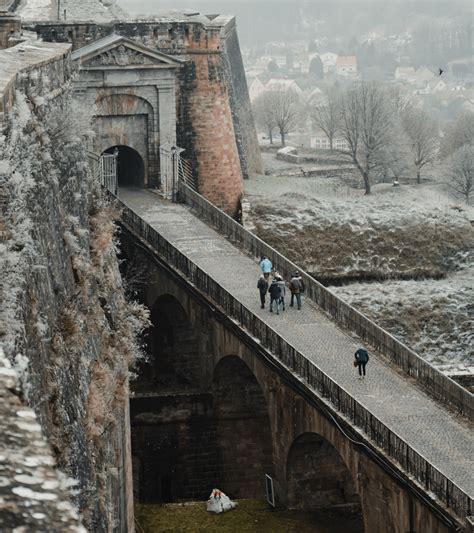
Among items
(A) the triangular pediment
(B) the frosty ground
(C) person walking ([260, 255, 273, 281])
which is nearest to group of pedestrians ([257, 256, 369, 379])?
(C) person walking ([260, 255, 273, 281])

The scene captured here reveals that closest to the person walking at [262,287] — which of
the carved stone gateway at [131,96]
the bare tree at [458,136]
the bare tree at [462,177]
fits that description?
the carved stone gateway at [131,96]

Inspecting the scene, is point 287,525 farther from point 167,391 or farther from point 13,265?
point 13,265

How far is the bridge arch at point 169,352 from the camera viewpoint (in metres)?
39.0

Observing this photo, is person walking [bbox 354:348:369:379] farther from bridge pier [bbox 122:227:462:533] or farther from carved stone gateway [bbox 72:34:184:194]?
carved stone gateway [bbox 72:34:184:194]

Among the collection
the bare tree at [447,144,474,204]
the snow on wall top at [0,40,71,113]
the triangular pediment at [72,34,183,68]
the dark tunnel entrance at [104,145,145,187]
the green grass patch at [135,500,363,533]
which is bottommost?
the green grass patch at [135,500,363,533]

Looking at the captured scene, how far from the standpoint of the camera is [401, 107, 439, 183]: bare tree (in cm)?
8231

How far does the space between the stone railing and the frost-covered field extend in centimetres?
752

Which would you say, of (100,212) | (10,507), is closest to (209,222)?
(100,212)

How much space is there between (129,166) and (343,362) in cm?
1977

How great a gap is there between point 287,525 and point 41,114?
14.0m

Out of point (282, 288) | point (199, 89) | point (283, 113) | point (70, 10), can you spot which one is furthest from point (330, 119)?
point (282, 288)

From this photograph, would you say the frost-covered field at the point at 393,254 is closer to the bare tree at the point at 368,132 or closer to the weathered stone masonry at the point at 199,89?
the weathered stone masonry at the point at 199,89

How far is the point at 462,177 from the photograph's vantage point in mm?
75875

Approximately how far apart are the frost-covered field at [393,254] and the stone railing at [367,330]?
752cm
